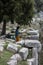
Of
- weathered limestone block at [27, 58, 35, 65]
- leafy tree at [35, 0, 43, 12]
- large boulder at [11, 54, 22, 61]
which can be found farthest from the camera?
leafy tree at [35, 0, 43, 12]

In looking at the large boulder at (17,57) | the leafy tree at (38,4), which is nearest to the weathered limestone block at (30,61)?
the large boulder at (17,57)

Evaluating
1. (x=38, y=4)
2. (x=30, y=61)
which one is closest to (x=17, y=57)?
(x=30, y=61)

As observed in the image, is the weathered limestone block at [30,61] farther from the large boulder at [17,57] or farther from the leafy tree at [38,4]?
the leafy tree at [38,4]

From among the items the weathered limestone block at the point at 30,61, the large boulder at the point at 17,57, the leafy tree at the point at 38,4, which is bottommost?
the weathered limestone block at the point at 30,61

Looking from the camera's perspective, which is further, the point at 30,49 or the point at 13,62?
the point at 30,49

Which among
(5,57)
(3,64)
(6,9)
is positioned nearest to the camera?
(3,64)

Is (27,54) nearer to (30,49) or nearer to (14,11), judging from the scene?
(30,49)

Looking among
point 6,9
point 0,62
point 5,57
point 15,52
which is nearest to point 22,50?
point 15,52

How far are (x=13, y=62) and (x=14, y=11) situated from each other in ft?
34.7

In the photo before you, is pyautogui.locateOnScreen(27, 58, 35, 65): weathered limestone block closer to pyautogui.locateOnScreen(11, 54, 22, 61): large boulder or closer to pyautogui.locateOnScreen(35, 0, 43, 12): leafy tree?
pyautogui.locateOnScreen(11, 54, 22, 61): large boulder

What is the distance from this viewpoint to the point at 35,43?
19.8 m

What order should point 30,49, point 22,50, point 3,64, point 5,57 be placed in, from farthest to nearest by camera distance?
point 30,49 < point 22,50 < point 5,57 < point 3,64

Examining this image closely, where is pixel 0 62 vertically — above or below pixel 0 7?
below

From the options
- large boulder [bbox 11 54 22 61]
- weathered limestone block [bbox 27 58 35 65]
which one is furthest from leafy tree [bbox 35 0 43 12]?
large boulder [bbox 11 54 22 61]
